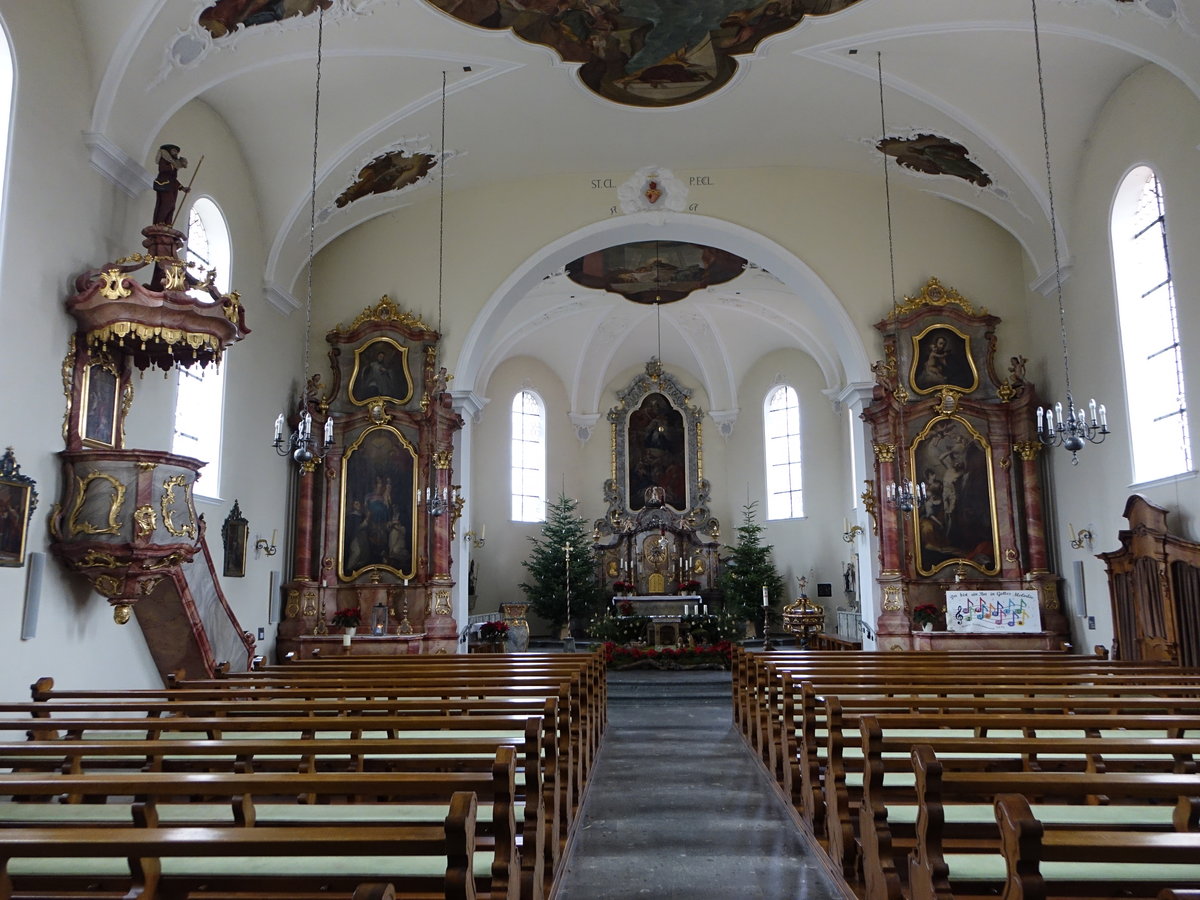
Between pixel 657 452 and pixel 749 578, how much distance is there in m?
4.48

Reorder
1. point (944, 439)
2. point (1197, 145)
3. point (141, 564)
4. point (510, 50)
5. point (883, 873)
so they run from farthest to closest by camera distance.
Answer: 1. point (944, 439)
2. point (510, 50)
3. point (1197, 145)
4. point (141, 564)
5. point (883, 873)

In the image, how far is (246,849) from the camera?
2662 mm

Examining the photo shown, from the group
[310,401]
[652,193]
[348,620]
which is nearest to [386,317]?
[310,401]

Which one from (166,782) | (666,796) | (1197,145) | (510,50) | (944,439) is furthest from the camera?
(944,439)

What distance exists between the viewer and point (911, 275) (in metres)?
15.4

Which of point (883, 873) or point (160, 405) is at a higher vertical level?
point (160, 405)

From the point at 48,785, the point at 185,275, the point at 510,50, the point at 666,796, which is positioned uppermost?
the point at 510,50

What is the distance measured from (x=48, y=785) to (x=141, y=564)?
5.62 m

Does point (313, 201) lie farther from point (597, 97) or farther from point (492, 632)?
point (492, 632)

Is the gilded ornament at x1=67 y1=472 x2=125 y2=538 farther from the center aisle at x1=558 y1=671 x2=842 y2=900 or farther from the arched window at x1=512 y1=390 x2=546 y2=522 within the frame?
the arched window at x1=512 y1=390 x2=546 y2=522

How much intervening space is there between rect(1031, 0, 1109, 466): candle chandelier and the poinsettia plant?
9913 mm

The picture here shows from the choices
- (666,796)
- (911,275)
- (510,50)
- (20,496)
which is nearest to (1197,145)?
(911,275)

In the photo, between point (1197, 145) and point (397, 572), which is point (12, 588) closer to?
→ point (397, 572)

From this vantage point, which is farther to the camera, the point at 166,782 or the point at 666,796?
the point at 666,796
